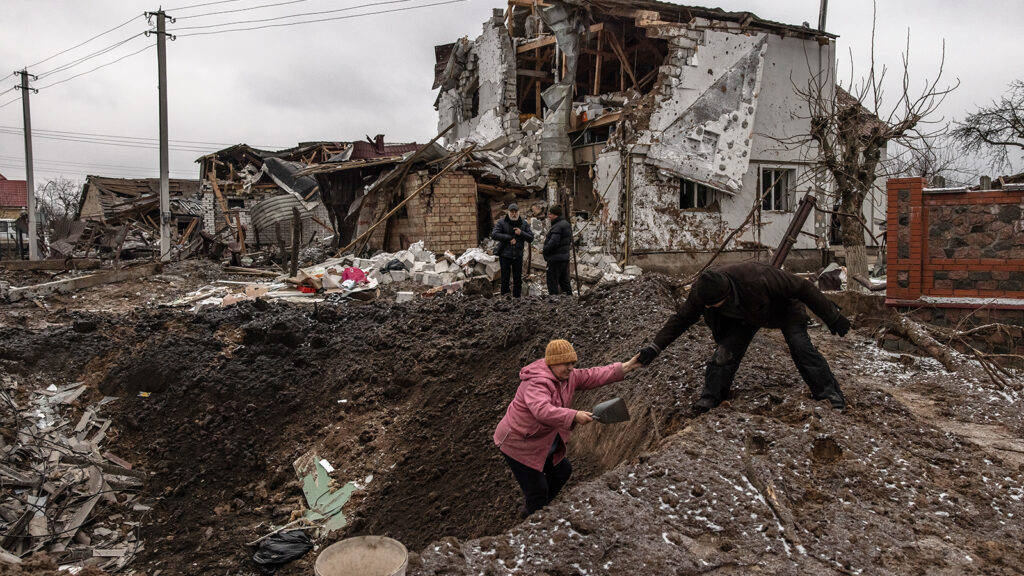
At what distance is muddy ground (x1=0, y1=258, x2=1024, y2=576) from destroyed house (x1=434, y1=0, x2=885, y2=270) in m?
6.67

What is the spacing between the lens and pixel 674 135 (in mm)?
15086

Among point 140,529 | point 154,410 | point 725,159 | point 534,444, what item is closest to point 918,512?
point 534,444

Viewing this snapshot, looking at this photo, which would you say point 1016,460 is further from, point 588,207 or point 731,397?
point 588,207

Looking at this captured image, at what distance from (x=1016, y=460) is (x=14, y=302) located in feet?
50.2

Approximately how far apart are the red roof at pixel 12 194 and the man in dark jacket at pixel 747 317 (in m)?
58.2

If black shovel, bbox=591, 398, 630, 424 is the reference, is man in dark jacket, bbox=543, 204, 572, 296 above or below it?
above

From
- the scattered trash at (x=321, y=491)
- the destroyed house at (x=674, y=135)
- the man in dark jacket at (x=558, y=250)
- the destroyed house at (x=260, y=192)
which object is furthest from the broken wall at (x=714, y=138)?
the destroyed house at (x=260, y=192)

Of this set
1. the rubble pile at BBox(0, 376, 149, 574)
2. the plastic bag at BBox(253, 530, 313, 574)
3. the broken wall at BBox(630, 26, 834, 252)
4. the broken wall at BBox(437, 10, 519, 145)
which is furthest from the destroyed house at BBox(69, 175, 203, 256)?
the plastic bag at BBox(253, 530, 313, 574)

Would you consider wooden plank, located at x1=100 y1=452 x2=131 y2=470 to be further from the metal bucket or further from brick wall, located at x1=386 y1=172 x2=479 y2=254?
brick wall, located at x1=386 y1=172 x2=479 y2=254

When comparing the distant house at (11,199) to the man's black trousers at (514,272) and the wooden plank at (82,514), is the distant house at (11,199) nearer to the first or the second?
the man's black trousers at (514,272)

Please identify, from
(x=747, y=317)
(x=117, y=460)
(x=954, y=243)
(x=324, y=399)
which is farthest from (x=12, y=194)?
(x=747, y=317)

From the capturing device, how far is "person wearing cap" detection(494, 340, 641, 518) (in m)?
3.74

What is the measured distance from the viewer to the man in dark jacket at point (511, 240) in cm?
976

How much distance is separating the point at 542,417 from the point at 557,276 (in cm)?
622
